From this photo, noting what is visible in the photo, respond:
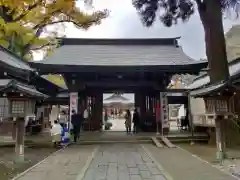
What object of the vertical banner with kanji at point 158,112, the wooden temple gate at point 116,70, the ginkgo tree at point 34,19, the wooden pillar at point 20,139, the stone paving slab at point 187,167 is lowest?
the stone paving slab at point 187,167

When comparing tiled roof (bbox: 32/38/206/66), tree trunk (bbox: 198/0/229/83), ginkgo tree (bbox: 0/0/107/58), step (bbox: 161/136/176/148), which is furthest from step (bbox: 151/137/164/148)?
ginkgo tree (bbox: 0/0/107/58)

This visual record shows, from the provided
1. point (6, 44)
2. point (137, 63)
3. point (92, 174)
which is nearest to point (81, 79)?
point (137, 63)

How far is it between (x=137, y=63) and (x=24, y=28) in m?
8.92

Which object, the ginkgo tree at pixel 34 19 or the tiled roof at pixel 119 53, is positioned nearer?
the tiled roof at pixel 119 53

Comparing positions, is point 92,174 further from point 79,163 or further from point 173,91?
point 173,91

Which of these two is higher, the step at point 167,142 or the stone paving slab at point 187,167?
the step at point 167,142

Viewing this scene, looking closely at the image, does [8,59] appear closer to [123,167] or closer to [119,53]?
[123,167]

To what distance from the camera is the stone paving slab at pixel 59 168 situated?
23.6 feet

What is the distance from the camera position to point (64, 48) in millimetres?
20172

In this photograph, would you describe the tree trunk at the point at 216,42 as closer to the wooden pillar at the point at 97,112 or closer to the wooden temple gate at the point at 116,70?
→ the wooden temple gate at the point at 116,70

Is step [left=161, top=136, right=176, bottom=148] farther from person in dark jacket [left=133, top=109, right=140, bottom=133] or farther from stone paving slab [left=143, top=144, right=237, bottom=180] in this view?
person in dark jacket [left=133, top=109, right=140, bottom=133]

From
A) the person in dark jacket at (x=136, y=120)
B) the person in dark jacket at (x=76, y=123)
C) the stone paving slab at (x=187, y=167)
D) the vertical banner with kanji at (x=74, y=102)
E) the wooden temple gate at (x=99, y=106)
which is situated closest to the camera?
the stone paving slab at (x=187, y=167)

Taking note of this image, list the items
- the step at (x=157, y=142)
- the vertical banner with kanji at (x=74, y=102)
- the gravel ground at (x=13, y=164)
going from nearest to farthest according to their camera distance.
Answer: the gravel ground at (x=13, y=164) → the step at (x=157, y=142) → the vertical banner with kanji at (x=74, y=102)

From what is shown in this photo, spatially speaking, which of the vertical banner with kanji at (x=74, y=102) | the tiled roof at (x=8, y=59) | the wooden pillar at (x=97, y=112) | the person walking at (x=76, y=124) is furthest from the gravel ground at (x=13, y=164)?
the wooden pillar at (x=97, y=112)
